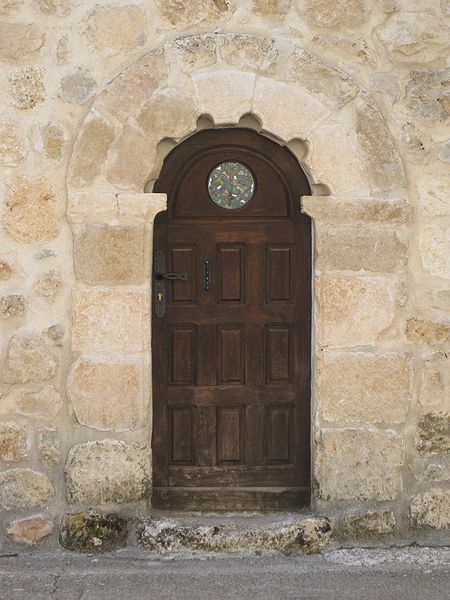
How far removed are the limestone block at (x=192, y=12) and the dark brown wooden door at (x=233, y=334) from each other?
0.54 meters

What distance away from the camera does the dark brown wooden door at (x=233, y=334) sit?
12.9ft

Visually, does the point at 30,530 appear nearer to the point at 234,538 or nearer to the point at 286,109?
the point at 234,538

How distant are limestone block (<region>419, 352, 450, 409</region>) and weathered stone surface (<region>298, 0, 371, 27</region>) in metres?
1.71

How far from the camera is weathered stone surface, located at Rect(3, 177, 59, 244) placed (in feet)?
12.1

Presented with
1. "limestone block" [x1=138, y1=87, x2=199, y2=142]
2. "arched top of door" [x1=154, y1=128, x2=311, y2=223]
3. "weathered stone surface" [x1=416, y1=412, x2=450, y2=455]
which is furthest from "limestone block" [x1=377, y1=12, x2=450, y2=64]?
"weathered stone surface" [x1=416, y1=412, x2=450, y2=455]

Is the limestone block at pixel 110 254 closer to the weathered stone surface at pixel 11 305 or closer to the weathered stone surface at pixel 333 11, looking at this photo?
the weathered stone surface at pixel 11 305

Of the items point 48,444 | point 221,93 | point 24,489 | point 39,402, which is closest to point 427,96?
point 221,93

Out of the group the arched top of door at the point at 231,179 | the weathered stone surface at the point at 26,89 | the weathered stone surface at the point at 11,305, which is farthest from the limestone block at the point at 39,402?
the weathered stone surface at the point at 26,89

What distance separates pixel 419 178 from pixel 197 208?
44.2 inches

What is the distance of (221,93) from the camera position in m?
3.69

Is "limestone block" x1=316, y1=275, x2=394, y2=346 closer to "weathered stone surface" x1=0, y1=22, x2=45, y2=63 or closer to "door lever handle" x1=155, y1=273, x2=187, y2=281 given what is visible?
"door lever handle" x1=155, y1=273, x2=187, y2=281

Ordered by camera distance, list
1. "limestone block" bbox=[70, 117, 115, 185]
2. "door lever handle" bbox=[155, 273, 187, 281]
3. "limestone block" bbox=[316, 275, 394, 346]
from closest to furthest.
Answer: "limestone block" bbox=[70, 117, 115, 185]
"limestone block" bbox=[316, 275, 394, 346]
"door lever handle" bbox=[155, 273, 187, 281]

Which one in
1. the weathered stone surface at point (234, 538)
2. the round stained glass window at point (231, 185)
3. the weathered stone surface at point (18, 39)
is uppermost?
the weathered stone surface at point (18, 39)

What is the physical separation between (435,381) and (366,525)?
80 cm
